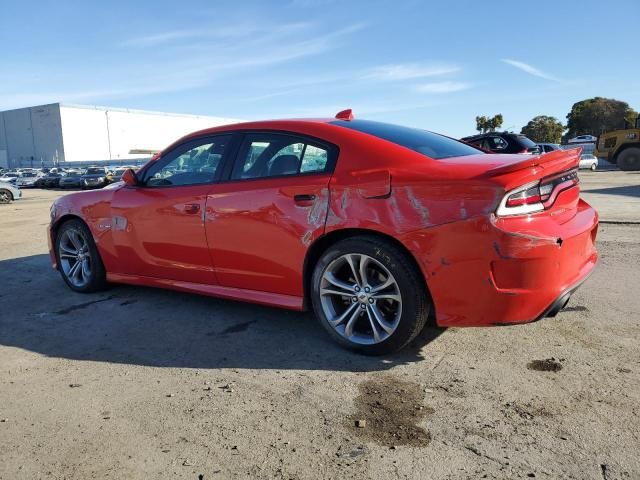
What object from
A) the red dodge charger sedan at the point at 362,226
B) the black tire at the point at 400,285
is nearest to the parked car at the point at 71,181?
the red dodge charger sedan at the point at 362,226

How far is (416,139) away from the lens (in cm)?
379

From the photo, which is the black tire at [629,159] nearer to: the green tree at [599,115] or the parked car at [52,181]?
the parked car at [52,181]

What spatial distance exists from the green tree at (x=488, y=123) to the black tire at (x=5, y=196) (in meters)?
62.4

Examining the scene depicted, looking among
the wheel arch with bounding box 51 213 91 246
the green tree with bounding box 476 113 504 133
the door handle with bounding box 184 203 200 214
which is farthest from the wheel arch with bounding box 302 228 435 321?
the green tree with bounding box 476 113 504 133

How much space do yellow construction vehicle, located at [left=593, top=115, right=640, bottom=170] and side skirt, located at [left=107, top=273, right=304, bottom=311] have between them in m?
27.6

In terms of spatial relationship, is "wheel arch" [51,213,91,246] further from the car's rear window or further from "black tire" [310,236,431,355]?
"black tire" [310,236,431,355]

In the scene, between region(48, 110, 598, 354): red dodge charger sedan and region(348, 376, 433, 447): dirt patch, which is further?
region(48, 110, 598, 354): red dodge charger sedan

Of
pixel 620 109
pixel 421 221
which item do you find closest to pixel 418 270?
pixel 421 221

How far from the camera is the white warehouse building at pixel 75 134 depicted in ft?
252

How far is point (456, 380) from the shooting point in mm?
2990

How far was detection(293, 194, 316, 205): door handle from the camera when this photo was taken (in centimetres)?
345

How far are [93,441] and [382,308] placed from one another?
1840mm

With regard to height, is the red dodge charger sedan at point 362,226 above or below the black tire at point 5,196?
above

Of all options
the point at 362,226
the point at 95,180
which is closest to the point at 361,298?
the point at 362,226
